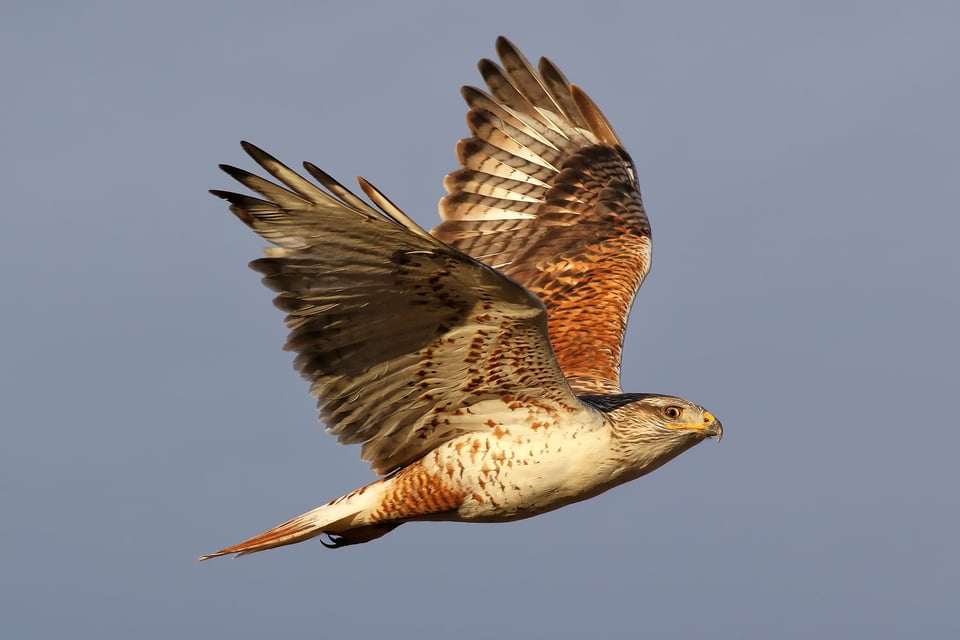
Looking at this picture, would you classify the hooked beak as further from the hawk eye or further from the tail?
the tail

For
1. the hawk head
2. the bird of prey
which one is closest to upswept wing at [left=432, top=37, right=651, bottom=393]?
the bird of prey

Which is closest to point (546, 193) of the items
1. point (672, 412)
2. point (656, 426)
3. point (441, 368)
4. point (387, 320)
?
point (672, 412)

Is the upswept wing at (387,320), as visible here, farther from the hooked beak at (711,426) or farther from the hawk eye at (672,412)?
the hooked beak at (711,426)

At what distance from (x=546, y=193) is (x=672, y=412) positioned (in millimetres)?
3967

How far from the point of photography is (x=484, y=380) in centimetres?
970

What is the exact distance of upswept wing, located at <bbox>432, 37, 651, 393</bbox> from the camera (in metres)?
12.9

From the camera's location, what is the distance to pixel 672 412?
10047 millimetres

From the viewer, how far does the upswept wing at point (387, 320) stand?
8523 mm

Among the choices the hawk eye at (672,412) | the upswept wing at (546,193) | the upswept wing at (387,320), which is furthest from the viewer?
the upswept wing at (546,193)

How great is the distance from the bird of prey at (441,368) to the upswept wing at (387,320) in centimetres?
1

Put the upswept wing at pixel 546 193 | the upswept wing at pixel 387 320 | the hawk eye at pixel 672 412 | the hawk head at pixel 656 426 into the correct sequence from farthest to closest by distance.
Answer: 1. the upswept wing at pixel 546 193
2. the hawk eye at pixel 672 412
3. the hawk head at pixel 656 426
4. the upswept wing at pixel 387 320

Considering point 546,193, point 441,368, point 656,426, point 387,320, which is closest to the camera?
point 387,320

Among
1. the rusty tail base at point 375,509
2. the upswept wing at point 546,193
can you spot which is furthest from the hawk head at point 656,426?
the upswept wing at point 546,193

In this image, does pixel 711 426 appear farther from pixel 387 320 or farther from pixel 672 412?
pixel 387 320
